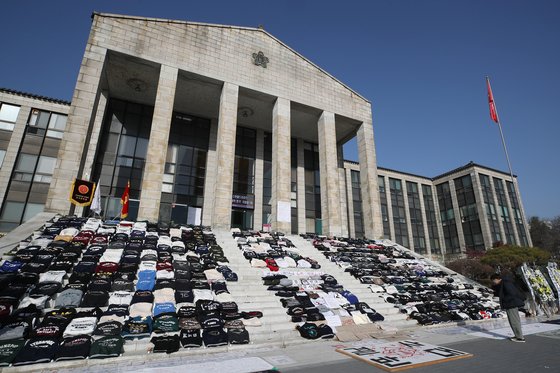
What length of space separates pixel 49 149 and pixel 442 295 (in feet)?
103

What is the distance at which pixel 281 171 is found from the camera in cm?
2111

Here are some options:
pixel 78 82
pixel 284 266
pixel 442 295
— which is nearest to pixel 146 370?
Answer: pixel 284 266

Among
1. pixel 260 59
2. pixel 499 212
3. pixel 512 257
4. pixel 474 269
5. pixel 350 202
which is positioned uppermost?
pixel 260 59

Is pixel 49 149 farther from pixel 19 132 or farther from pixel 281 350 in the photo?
pixel 281 350

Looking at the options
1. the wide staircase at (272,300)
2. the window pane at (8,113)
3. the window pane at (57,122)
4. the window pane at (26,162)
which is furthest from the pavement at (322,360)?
the window pane at (8,113)

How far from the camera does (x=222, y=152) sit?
764 inches

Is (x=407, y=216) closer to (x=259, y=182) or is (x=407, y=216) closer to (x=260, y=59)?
(x=259, y=182)

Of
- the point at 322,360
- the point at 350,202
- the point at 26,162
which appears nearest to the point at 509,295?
the point at 322,360

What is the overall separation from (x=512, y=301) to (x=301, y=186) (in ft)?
67.6

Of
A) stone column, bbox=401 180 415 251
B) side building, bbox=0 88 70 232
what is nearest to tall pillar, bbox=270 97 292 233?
side building, bbox=0 88 70 232

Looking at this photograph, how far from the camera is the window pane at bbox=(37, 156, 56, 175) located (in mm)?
23130

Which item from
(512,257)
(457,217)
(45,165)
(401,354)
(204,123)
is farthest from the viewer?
(457,217)

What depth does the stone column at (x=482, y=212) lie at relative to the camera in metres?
44.2

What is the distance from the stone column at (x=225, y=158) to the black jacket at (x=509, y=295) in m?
14.0
